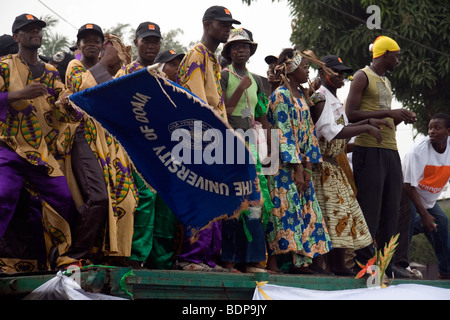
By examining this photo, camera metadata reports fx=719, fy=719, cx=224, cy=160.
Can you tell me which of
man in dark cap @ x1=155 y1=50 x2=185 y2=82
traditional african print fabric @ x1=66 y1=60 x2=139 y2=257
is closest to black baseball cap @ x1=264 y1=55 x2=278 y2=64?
man in dark cap @ x1=155 y1=50 x2=185 y2=82

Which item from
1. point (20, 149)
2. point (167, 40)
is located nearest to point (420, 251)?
point (20, 149)

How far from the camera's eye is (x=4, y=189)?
191 inches

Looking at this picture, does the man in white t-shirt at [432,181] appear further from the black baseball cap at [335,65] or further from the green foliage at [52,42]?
the green foliage at [52,42]

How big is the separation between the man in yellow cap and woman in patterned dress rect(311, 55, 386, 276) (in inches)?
5.3

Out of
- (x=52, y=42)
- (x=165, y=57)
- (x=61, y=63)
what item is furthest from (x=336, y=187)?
(x=52, y=42)

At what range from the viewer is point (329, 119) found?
658cm

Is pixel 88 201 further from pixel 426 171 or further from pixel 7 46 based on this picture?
pixel 426 171

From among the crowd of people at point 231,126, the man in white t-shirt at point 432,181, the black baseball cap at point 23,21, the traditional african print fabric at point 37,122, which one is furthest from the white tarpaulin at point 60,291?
the man in white t-shirt at point 432,181

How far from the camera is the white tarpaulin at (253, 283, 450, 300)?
490cm

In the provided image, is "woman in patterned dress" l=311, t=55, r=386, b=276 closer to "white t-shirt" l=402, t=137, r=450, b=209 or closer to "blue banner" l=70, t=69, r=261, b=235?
"white t-shirt" l=402, t=137, r=450, b=209

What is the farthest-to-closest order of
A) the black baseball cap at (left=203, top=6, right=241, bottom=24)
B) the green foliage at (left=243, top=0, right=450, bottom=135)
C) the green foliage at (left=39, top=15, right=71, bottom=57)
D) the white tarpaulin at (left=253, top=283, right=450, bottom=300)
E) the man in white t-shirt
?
1. the green foliage at (left=39, top=15, right=71, bottom=57)
2. the green foliage at (left=243, top=0, right=450, bottom=135)
3. the man in white t-shirt
4. the black baseball cap at (left=203, top=6, right=241, bottom=24)
5. the white tarpaulin at (left=253, top=283, right=450, bottom=300)
